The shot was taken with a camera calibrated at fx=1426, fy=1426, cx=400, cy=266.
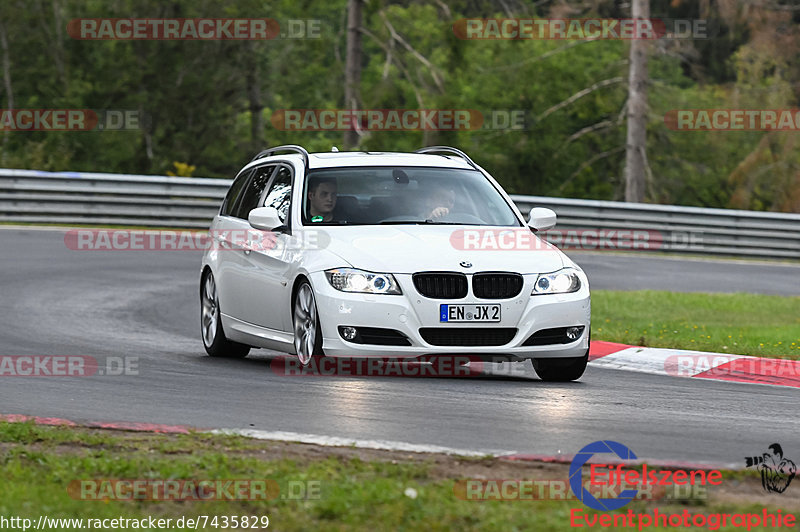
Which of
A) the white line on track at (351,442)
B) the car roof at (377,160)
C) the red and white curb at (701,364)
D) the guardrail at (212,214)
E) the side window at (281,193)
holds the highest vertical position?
the car roof at (377,160)

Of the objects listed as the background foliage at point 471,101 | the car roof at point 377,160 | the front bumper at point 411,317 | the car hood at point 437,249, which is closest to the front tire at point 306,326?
the front bumper at point 411,317

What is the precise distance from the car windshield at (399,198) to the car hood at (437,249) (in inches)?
10.3

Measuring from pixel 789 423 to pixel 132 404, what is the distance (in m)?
4.23

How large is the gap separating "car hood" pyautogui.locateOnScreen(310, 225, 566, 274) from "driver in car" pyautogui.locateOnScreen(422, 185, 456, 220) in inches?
13.5

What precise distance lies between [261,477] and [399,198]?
5.47 m

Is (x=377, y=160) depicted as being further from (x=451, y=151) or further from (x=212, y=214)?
(x=212, y=214)

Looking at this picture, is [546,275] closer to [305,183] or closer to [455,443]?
[305,183]

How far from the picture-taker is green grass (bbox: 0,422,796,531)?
584cm

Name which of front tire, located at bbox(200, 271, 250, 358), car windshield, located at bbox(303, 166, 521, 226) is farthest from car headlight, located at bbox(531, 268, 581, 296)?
front tire, located at bbox(200, 271, 250, 358)

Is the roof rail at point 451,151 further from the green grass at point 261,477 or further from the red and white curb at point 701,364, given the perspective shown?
the green grass at point 261,477

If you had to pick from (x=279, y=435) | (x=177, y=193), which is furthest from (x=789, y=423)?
(x=177, y=193)

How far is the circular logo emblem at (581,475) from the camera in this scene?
614 centimetres

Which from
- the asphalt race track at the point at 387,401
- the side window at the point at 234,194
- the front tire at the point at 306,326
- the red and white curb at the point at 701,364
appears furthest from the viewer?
the side window at the point at 234,194

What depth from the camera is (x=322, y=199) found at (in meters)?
11.8
